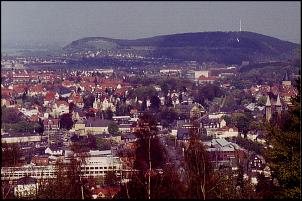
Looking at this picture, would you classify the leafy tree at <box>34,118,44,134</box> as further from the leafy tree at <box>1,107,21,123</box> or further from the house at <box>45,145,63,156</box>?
the house at <box>45,145,63,156</box>

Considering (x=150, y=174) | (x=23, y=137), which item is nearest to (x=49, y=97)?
(x=23, y=137)

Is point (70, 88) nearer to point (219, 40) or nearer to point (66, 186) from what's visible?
point (219, 40)

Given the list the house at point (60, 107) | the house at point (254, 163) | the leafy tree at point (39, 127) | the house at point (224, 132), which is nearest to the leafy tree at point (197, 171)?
the house at point (254, 163)

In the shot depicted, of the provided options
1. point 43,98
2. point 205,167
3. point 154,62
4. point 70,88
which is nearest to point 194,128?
point 205,167

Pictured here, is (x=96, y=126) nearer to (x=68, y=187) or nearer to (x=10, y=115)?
(x=10, y=115)

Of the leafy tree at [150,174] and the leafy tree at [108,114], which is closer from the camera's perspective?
the leafy tree at [150,174]

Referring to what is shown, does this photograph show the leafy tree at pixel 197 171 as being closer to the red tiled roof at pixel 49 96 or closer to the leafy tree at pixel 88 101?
the leafy tree at pixel 88 101

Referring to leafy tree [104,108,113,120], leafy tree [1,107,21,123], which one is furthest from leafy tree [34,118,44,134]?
leafy tree [104,108,113,120]

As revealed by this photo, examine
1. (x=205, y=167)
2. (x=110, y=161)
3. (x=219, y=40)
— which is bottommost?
(x=110, y=161)
